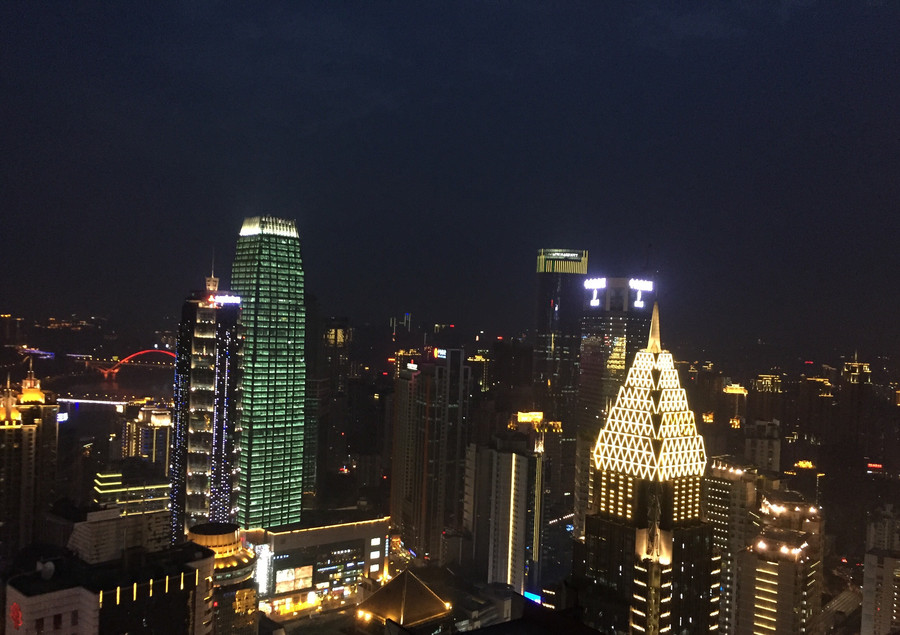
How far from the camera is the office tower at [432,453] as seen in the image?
19375 millimetres

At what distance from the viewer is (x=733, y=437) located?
18203 millimetres

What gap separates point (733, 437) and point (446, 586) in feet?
28.0

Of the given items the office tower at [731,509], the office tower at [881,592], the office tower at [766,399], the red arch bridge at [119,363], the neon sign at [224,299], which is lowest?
the office tower at [881,592]

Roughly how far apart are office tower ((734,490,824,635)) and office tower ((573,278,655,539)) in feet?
26.2

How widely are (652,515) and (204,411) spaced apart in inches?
448

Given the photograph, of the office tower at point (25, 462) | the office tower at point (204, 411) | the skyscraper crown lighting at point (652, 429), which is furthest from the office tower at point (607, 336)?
the office tower at point (25, 462)

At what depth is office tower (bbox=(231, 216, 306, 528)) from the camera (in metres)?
19.2

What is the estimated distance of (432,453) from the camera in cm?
1958

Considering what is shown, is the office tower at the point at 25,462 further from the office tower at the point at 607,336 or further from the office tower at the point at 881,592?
the office tower at the point at 881,592

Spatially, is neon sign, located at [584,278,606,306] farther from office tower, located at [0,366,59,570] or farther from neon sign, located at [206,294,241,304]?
office tower, located at [0,366,59,570]

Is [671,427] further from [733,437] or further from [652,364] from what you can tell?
[733,437]

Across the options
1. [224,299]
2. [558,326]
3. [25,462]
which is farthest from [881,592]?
[25,462]

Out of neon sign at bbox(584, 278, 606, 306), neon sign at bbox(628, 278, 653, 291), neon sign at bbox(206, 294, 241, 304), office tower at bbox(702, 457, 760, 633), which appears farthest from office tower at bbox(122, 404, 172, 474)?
neon sign at bbox(628, 278, 653, 291)

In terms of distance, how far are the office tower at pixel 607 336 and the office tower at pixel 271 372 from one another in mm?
8613
